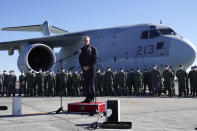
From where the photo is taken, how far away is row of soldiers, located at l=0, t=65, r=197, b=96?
42.5 ft

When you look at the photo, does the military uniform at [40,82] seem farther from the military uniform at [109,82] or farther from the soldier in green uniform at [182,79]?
the soldier in green uniform at [182,79]

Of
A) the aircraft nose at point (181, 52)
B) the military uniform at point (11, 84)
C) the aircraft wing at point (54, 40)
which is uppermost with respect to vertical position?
the aircraft wing at point (54, 40)

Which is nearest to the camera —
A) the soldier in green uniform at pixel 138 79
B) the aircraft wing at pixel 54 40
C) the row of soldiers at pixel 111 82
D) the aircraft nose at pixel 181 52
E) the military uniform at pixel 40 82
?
the aircraft nose at pixel 181 52

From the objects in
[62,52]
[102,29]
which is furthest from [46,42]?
[102,29]

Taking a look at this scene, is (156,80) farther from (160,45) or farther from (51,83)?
(51,83)

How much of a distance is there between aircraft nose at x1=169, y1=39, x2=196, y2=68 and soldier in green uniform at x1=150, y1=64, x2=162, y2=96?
2.79 feet

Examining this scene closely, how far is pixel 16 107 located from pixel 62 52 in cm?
1406

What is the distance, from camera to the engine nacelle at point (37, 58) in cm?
1491

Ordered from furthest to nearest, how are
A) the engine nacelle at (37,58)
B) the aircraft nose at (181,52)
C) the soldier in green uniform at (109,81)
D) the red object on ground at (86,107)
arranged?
the engine nacelle at (37,58) → the soldier in green uniform at (109,81) → the aircraft nose at (181,52) → the red object on ground at (86,107)

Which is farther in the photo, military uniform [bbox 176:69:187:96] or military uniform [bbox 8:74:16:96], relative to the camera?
military uniform [bbox 8:74:16:96]

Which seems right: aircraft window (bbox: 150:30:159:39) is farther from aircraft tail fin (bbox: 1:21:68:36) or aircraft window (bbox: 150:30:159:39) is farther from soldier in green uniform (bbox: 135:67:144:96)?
aircraft tail fin (bbox: 1:21:68:36)

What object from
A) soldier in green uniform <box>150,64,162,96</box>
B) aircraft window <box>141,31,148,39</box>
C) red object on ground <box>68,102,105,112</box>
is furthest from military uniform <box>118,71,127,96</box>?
red object on ground <box>68,102,105,112</box>

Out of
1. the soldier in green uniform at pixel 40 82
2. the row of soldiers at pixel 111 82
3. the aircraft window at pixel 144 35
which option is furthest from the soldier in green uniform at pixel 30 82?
the aircraft window at pixel 144 35

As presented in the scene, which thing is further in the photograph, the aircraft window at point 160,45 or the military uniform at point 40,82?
the military uniform at point 40,82
